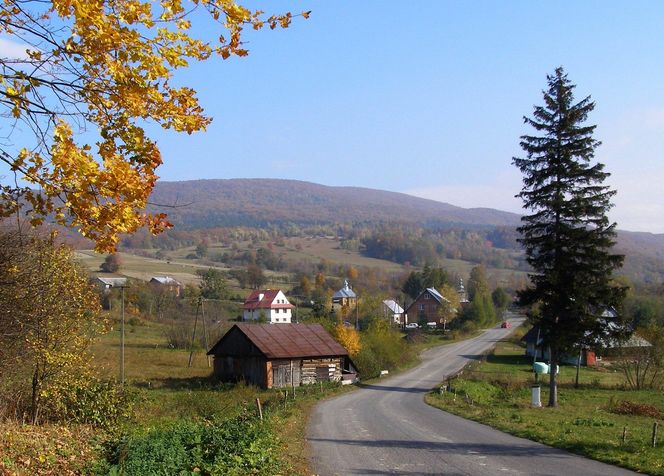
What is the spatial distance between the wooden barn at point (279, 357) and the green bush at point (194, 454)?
3387 cm

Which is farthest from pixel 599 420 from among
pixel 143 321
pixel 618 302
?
pixel 143 321

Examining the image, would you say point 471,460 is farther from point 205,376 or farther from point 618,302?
point 205,376

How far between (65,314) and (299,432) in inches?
324

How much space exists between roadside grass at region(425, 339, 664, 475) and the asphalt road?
79cm

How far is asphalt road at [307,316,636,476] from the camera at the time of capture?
15.3 meters

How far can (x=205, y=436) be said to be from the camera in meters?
13.4

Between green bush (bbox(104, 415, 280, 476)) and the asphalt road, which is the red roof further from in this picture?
green bush (bbox(104, 415, 280, 476))

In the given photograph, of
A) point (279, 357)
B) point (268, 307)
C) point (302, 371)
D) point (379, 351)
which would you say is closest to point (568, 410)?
point (279, 357)

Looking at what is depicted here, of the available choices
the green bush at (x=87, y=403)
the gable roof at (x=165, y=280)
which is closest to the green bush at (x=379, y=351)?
the green bush at (x=87, y=403)

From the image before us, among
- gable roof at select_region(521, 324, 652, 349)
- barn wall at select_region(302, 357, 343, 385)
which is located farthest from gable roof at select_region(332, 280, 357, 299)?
barn wall at select_region(302, 357, 343, 385)

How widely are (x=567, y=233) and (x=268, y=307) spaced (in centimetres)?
7113

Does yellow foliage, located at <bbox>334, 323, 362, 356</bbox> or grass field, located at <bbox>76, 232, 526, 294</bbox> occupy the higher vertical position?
grass field, located at <bbox>76, 232, 526, 294</bbox>

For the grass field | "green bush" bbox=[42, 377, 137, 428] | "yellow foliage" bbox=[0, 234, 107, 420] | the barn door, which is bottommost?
the barn door

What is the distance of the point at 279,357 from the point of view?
157 feet
